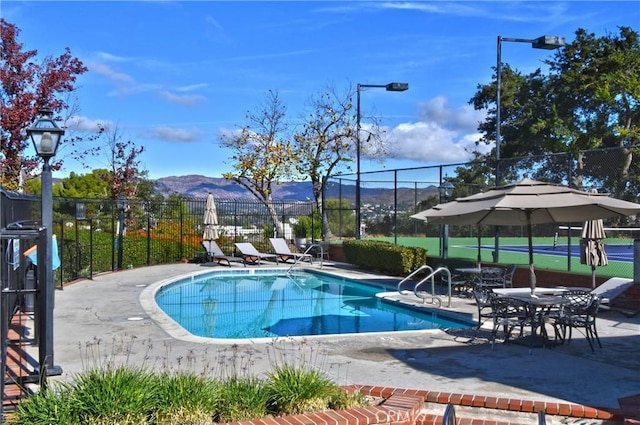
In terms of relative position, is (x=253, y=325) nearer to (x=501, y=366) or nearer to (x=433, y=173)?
(x=501, y=366)

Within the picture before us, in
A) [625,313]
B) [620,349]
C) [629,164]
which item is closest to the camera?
[620,349]

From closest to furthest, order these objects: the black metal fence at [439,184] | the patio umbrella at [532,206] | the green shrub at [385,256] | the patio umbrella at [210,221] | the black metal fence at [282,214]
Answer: the patio umbrella at [532,206] → the black metal fence at [439,184] → the black metal fence at [282,214] → the green shrub at [385,256] → the patio umbrella at [210,221]

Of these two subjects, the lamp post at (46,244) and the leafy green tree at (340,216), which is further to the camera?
the leafy green tree at (340,216)

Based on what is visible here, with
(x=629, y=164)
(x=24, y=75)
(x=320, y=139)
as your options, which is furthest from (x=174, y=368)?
(x=320, y=139)

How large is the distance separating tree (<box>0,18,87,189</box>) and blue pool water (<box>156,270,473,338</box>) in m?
7.36

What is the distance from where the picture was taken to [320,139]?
28938 millimetres

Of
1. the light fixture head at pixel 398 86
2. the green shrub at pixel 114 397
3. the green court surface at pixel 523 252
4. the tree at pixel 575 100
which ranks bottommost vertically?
the green shrub at pixel 114 397

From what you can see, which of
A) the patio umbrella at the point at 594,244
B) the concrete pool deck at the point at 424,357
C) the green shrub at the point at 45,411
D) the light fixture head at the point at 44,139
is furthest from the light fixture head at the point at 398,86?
the green shrub at the point at 45,411

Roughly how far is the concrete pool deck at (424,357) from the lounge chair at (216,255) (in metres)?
9.70

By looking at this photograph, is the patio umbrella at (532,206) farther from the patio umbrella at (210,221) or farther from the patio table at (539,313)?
the patio umbrella at (210,221)

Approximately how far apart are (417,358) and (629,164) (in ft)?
24.8

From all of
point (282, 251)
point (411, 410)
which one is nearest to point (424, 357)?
point (411, 410)

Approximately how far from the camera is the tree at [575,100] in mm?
29984

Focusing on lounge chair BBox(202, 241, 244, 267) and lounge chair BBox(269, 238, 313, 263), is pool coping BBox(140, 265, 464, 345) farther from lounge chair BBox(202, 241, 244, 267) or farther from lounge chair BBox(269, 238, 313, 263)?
lounge chair BBox(269, 238, 313, 263)
